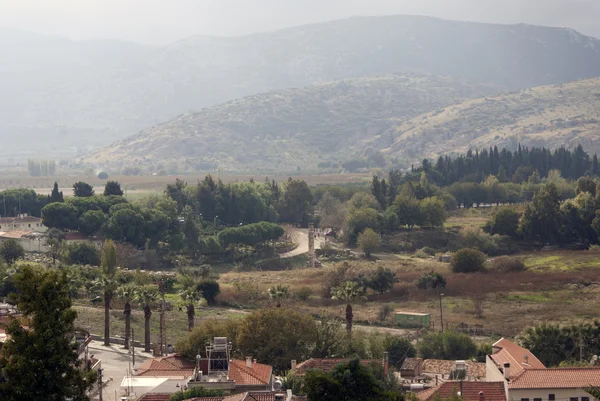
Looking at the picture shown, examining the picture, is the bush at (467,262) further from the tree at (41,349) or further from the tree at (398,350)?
the tree at (41,349)

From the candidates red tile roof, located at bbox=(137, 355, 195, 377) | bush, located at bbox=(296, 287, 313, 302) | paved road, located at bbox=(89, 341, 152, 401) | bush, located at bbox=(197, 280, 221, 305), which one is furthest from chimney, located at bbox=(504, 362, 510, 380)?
bush, located at bbox=(197, 280, 221, 305)

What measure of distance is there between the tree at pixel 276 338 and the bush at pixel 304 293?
31.4 metres

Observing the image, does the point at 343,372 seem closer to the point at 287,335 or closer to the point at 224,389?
the point at 224,389

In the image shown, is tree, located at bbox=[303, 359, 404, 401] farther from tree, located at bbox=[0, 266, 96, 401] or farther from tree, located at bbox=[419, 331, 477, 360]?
tree, located at bbox=[419, 331, 477, 360]

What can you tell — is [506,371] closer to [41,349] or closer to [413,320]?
[41,349]

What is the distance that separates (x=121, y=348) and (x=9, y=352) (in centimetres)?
3425

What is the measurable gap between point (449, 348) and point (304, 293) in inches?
1099

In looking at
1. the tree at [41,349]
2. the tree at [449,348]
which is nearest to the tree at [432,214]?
the tree at [449,348]

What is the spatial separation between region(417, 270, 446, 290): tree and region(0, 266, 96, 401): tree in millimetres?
63840

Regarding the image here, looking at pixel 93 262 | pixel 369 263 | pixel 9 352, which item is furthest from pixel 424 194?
pixel 9 352

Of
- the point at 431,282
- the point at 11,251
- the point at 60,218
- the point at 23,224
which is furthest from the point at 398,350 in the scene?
the point at 23,224

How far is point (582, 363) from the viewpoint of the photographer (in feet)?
208

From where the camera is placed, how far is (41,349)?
41.4 meters

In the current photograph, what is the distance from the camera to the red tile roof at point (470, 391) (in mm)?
Result: 52438
